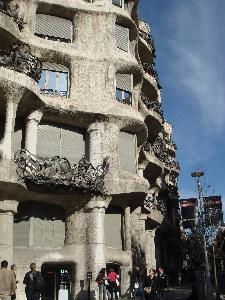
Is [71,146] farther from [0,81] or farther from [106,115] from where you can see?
[0,81]

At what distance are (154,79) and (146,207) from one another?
10.6 m

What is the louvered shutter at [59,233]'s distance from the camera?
23.0 meters

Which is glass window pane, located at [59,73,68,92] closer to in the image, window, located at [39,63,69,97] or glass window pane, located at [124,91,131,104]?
window, located at [39,63,69,97]

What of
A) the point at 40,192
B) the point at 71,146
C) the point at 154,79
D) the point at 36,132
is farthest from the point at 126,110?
the point at 154,79

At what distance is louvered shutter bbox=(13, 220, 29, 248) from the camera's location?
860 inches

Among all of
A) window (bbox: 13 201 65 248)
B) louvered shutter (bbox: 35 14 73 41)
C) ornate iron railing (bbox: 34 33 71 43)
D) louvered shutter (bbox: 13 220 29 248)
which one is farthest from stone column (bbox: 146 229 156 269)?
louvered shutter (bbox: 35 14 73 41)

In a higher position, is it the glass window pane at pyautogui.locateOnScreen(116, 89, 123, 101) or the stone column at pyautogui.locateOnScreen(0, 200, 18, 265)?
the glass window pane at pyautogui.locateOnScreen(116, 89, 123, 101)

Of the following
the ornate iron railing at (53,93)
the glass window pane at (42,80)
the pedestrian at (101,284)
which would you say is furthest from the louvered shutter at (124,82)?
the pedestrian at (101,284)

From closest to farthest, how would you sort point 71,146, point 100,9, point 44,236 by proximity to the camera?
point 44,236 < point 71,146 < point 100,9

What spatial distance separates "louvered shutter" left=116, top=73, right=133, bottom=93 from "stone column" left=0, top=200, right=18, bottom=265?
10.2m

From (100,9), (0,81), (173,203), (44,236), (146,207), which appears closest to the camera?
(0,81)

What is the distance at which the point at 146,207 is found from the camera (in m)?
31.6

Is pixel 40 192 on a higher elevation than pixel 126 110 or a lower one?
lower

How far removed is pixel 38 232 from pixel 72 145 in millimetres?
5292
